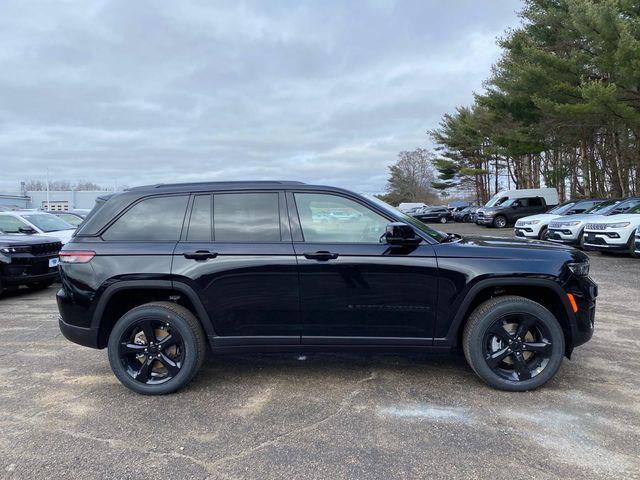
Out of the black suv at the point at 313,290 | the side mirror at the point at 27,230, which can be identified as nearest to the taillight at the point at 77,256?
the black suv at the point at 313,290

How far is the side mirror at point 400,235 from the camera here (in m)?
3.49

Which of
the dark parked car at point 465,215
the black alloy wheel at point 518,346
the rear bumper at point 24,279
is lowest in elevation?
the black alloy wheel at point 518,346

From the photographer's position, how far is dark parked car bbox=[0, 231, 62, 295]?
7422 mm

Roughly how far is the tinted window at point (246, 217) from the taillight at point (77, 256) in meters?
1.02

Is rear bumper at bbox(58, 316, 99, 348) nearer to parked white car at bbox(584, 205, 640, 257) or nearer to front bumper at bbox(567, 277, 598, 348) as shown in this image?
front bumper at bbox(567, 277, 598, 348)

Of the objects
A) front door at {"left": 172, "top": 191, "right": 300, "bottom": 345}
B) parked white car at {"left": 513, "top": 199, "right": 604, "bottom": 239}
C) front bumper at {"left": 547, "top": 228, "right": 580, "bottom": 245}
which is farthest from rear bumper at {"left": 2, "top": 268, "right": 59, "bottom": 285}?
parked white car at {"left": 513, "top": 199, "right": 604, "bottom": 239}

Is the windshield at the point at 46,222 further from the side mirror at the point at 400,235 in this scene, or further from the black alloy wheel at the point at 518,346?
the black alloy wheel at the point at 518,346

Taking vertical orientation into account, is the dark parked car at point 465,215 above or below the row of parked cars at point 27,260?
above

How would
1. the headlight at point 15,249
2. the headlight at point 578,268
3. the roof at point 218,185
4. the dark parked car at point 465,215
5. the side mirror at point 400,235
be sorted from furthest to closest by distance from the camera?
the dark parked car at point 465,215, the headlight at point 15,249, the roof at point 218,185, the headlight at point 578,268, the side mirror at point 400,235

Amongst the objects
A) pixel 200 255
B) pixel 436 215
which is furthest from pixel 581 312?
pixel 436 215

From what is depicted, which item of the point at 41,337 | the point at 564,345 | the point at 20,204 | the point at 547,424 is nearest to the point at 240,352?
the point at 547,424

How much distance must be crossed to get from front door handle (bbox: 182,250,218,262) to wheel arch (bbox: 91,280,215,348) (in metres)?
0.23

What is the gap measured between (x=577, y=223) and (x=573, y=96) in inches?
358

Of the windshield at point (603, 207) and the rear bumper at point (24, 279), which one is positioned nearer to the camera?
the rear bumper at point (24, 279)
